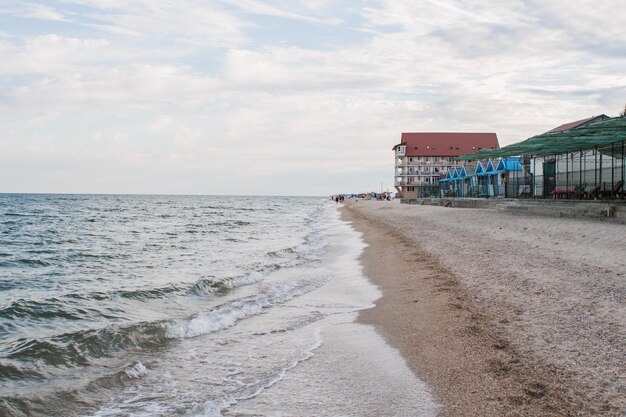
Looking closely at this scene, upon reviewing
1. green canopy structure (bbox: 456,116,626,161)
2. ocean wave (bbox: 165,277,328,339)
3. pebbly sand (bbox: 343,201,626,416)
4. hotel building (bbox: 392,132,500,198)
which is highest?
hotel building (bbox: 392,132,500,198)

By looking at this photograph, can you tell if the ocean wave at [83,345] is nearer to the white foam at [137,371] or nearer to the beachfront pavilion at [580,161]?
the white foam at [137,371]

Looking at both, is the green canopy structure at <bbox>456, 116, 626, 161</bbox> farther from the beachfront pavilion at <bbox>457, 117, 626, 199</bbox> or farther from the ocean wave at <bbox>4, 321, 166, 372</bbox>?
the ocean wave at <bbox>4, 321, 166, 372</bbox>

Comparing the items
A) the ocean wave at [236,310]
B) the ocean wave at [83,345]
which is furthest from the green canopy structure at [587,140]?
the ocean wave at [83,345]

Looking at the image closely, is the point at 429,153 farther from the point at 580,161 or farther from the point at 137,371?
the point at 137,371

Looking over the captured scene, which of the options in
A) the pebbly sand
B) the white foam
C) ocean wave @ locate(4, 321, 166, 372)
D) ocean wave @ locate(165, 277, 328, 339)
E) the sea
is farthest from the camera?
ocean wave @ locate(165, 277, 328, 339)

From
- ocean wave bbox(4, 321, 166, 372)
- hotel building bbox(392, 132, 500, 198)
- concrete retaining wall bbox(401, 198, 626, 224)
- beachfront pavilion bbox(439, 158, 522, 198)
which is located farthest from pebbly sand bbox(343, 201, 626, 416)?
hotel building bbox(392, 132, 500, 198)

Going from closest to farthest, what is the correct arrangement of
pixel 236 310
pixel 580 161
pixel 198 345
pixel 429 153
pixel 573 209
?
pixel 198 345, pixel 236 310, pixel 573 209, pixel 580 161, pixel 429 153

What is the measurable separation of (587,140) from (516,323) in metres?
19.3

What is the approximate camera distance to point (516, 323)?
22.7 feet

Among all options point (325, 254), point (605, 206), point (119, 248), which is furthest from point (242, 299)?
point (605, 206)

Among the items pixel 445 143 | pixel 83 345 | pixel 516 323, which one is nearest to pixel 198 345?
pixel 83 345

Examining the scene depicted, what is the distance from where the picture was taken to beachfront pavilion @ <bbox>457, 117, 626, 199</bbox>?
21281 mm

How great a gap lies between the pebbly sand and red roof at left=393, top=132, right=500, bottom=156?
86.9 meters

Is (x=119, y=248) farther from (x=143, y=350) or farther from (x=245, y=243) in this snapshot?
(x=143, y=350)
